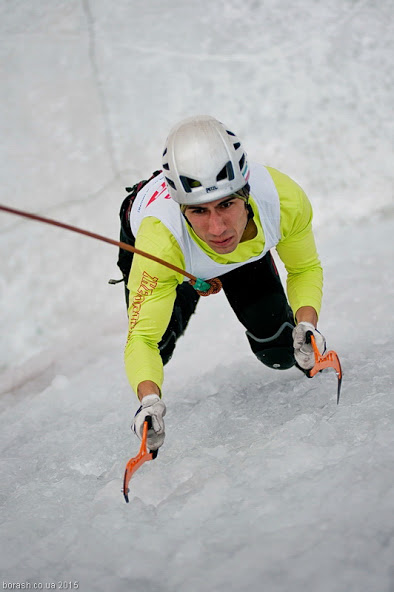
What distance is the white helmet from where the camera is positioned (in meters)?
2.12

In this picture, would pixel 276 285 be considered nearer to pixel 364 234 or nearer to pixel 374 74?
pixel 364 234

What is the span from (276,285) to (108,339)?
7.08 feet

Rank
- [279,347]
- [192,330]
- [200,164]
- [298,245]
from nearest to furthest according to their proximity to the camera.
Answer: [200,164] → [298,245] → [279,347] → [192,330]

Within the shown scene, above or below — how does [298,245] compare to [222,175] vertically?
below

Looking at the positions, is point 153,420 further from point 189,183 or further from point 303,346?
point 189,183

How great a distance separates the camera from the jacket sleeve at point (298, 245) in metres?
2.40

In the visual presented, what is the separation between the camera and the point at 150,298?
7.31 feet

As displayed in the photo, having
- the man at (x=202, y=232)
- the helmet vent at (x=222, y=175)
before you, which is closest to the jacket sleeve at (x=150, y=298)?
the man at (x=202, y=232)

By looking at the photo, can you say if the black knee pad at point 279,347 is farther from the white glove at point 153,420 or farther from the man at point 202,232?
the white glove at point 153,420

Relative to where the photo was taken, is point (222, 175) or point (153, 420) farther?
point (222, 175)

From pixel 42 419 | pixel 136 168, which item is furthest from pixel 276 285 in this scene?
pixel 136 168

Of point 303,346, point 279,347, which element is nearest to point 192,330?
point 279,347

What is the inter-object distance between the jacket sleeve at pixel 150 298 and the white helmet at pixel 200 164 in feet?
0.57

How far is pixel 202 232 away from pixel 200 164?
24cm
